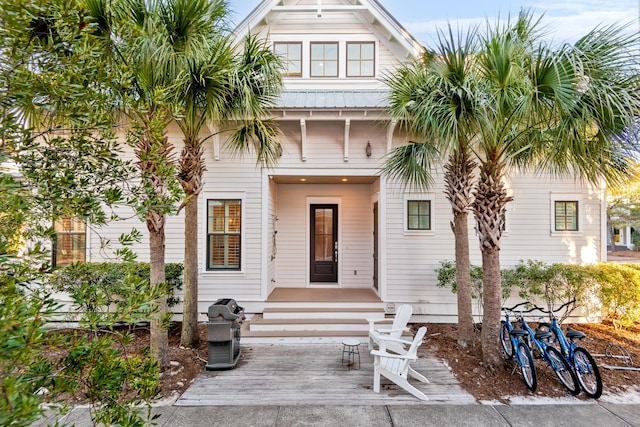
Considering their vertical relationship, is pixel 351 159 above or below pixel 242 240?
above

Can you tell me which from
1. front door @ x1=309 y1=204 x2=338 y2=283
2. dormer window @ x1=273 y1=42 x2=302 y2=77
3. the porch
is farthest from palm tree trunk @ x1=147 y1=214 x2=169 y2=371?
dormer window @ x1=273 y1=42 x2=302 y2=77

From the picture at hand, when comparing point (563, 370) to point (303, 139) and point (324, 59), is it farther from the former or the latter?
point (324, 59)

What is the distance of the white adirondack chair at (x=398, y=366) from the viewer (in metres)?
3.91

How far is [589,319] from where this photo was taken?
22.0 ft

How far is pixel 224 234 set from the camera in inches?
277

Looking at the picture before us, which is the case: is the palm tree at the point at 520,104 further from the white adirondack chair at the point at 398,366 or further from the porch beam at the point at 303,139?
the porch beam at the point at 303,139

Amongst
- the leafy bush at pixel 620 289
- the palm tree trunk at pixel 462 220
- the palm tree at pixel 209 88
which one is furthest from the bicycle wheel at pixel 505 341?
the palm tree at pixel 209 88

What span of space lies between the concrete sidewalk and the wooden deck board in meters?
0.14

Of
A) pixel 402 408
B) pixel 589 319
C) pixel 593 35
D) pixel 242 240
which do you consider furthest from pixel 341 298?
pixel 593 35

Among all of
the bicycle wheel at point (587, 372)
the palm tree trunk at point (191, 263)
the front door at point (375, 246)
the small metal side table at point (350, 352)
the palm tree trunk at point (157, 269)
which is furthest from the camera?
the front door at point (375, 246)

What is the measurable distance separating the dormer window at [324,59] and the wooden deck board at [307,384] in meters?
6.72

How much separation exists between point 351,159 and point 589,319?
6604 mm

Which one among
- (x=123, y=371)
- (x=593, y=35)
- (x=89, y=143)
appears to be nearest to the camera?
(x=123, y=371)

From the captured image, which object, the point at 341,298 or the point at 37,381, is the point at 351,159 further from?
the point at 37,381
